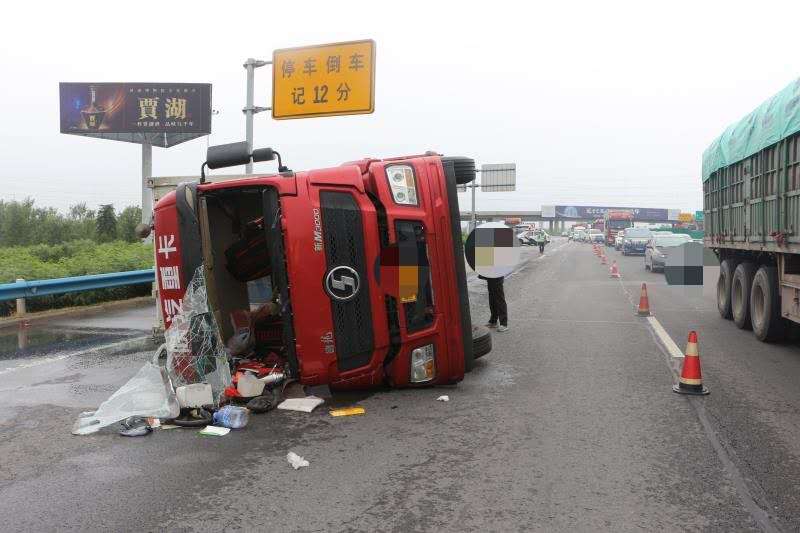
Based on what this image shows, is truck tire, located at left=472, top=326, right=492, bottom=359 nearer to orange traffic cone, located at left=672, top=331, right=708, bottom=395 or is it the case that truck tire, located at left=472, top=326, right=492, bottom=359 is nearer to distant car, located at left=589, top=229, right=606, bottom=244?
orange traffic cone, located at left=672, top=331, right=708, bottom=395

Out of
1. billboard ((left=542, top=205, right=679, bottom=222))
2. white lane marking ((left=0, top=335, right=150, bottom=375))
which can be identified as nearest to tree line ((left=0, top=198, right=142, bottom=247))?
white lane marking ((left=0, top=335, right=150, bottom=375))

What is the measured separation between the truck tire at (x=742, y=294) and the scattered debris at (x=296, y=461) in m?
8.17

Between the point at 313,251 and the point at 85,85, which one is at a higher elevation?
the point at 85,85

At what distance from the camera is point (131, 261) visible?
1578 centimetres

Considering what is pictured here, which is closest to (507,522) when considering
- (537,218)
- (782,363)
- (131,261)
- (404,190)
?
(404,190)

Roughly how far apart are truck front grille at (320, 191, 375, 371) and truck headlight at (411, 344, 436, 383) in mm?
483

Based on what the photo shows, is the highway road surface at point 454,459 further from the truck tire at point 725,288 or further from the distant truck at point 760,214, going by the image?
the truck tire at point 725,288

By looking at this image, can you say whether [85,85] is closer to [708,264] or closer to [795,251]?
[708,264]

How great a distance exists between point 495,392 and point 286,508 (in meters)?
3.01

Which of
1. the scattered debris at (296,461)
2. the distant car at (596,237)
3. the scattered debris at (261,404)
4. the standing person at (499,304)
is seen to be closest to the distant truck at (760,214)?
the standing person at (499,304)

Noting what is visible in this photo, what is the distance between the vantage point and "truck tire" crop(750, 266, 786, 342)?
339 inches

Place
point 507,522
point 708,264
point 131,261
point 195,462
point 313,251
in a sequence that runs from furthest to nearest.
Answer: point 131,261, point 708,264, point 313,251, point 195,462, point 507,522

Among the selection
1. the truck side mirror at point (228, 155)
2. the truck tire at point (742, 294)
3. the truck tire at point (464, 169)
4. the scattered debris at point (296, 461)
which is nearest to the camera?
the scattered debris at point (296, 461)

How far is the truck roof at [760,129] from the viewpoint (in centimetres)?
748
